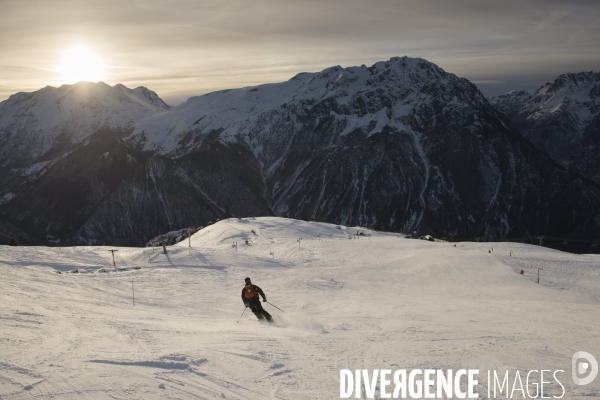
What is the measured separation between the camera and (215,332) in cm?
1197

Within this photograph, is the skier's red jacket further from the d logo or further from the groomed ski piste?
the d logo

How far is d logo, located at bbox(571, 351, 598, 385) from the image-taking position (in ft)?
Result: 28.2

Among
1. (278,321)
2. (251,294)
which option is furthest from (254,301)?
(278,321)

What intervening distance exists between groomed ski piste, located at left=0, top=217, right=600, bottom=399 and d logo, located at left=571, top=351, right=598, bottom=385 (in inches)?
7.4

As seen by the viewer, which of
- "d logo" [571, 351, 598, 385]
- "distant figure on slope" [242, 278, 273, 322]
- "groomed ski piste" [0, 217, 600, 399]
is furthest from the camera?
"distant figure on slope" [242, 278, 273, 322]

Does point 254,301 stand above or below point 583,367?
below

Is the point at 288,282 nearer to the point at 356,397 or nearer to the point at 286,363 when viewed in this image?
the point at 286,363

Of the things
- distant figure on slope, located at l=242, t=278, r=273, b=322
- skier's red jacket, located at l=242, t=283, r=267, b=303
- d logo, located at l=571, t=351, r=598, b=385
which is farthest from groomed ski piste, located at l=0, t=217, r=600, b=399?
skier's red jacket, located at l=242, t=283, r=267, b=303

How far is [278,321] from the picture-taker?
1497cm

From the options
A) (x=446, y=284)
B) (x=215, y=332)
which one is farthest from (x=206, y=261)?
(x=215, y=332)

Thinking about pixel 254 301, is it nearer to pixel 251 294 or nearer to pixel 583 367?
pixel 251 294

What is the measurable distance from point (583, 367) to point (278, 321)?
8728 millimetres

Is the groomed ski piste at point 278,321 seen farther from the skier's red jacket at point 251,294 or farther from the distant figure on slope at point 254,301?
the skier's red jacket at point 251,294

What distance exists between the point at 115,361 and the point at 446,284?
18.7 m
